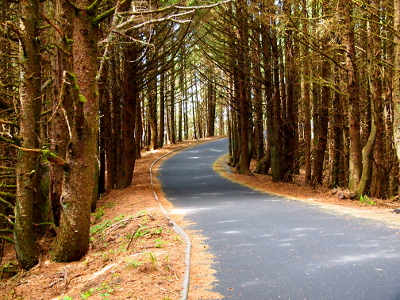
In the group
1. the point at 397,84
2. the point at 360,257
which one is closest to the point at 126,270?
the point at 360,257

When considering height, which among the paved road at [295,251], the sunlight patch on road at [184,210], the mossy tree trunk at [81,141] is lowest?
the sunlight patch on road at [184,210]

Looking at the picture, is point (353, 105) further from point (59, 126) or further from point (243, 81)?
point (59, 126)

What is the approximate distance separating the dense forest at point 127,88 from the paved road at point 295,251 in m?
3.14

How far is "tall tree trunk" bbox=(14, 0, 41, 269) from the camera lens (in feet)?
26.9

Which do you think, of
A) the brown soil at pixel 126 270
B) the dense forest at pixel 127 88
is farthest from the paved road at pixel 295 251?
the dense forest at pixel 127 88

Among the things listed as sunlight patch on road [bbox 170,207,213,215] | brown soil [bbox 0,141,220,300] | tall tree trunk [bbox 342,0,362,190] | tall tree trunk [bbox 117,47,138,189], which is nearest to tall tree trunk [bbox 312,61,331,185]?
tall tree trunk [bbox 342,0,362,190]

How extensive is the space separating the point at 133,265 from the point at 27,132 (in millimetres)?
4038

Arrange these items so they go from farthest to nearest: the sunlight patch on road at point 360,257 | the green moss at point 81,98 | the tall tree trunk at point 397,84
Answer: the tall tree trunk at point 397,84, the green moss at point 81,98, the sunlight patch on road at point 360,257

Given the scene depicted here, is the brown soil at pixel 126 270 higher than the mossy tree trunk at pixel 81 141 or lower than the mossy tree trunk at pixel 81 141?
lower

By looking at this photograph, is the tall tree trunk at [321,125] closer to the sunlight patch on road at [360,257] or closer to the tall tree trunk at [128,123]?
the tall tree trunk at [128,123]

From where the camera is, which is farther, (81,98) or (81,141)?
(81,141)

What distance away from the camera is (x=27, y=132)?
8203mm

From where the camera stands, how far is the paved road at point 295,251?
4.96 meters

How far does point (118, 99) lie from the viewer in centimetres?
2006
